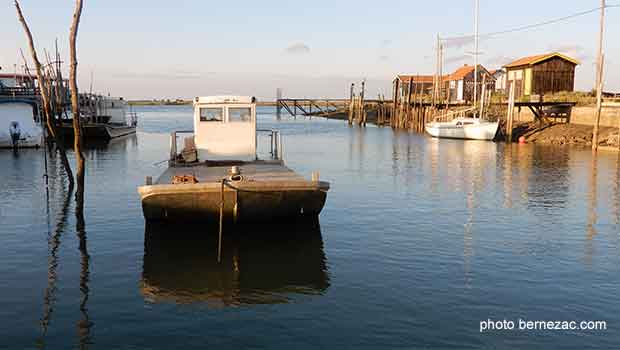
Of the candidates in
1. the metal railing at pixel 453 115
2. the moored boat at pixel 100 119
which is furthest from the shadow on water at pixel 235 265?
the metal railing at pixel 453 115

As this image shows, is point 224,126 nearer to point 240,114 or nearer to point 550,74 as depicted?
point 240,114

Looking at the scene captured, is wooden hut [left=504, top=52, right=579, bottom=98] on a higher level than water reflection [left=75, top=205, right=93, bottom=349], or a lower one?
higher

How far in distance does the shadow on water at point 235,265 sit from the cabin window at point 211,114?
195 inches

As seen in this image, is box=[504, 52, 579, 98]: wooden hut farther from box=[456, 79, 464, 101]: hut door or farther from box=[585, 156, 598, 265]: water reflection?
box=[585, 156, 598, 265]: water reflection

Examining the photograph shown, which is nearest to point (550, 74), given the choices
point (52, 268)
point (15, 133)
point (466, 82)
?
point (466, 82)

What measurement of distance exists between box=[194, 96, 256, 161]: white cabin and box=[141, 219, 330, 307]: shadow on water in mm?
4507

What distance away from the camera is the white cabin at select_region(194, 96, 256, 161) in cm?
2003

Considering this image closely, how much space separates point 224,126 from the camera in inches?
794

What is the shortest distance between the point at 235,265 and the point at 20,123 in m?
37.0

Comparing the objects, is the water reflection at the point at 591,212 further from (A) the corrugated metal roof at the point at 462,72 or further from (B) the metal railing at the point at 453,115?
(A) the corrugated metal roof at the point at 462,72

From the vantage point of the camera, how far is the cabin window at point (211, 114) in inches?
789

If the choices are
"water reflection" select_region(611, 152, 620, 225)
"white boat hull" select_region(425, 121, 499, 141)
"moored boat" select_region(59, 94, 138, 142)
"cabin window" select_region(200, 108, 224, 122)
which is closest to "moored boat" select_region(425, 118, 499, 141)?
"white boat hull" select_region(425, 121, 499, 141)

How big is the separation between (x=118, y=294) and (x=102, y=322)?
1528 millimetres

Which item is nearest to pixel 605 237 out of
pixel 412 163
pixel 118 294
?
pixel 118 294
